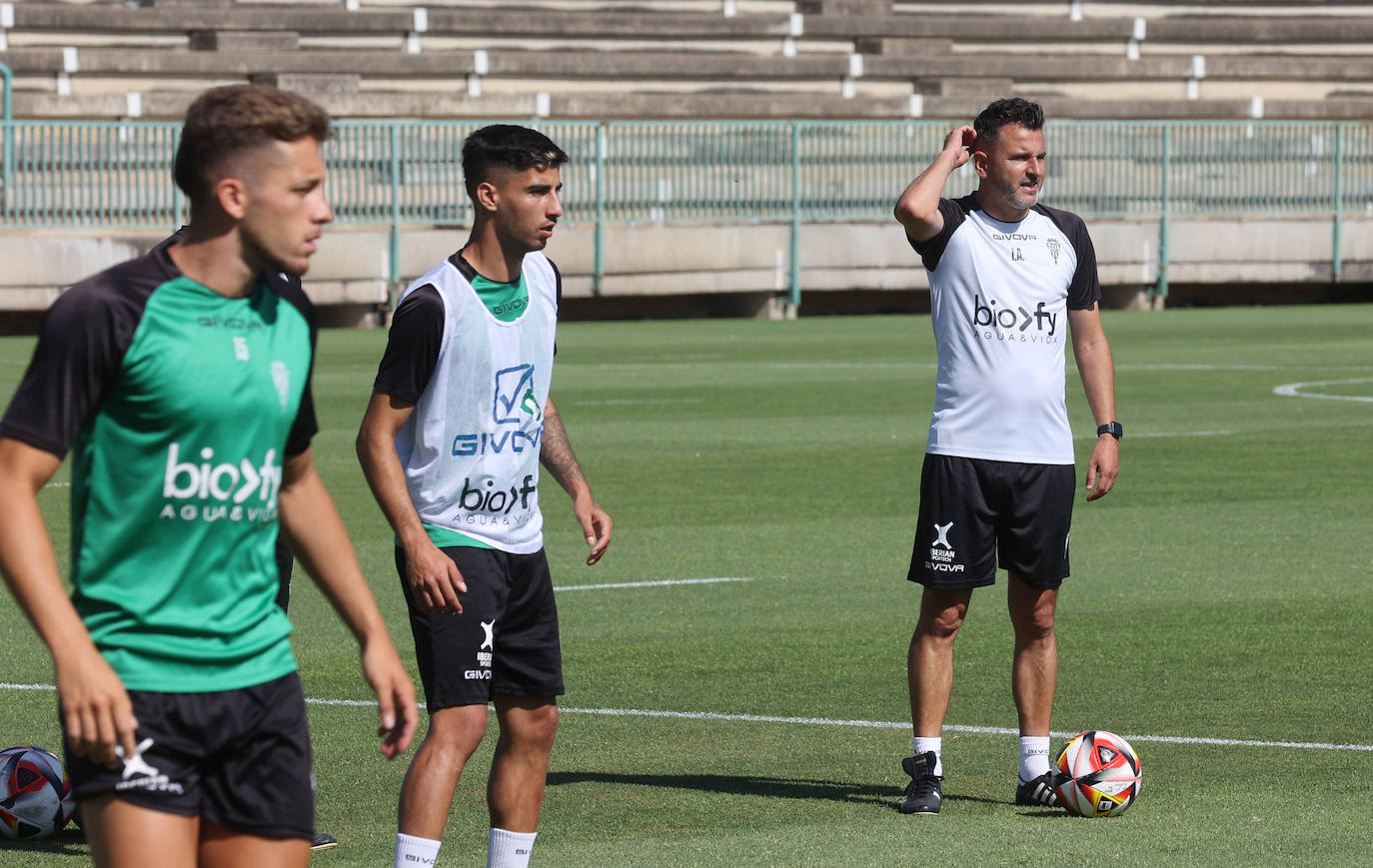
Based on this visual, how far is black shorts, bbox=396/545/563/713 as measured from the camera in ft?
18.8

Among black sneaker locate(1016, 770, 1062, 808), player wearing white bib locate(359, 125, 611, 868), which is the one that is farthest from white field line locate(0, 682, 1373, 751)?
player wearing white bib locate(359, 125, 611, 868)

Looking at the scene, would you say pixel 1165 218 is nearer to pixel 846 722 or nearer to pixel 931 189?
pixel 846 722

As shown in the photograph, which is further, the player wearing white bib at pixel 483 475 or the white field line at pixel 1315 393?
the white field line at pixel 1315 393

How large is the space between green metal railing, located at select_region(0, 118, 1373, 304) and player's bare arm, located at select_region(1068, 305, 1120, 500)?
23.4m

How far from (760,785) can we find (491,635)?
194 cm

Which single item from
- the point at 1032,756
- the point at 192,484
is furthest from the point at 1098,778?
the point at 192,484

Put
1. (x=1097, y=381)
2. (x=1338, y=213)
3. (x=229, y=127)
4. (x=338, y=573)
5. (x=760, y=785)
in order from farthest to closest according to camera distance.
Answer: (x=1338, y=213), (x=1097, y=381), (x=760, y=785), (x=338, y=573), (x=229, y=127)

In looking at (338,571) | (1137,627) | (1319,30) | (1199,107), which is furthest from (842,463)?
(1319,30)

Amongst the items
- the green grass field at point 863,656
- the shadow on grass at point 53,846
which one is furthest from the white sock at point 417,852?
the shadow on grass at point 53,846

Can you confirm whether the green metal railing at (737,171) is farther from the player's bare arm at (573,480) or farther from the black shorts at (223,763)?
the black shorts at (223,763)

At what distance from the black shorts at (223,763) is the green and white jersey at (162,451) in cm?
4

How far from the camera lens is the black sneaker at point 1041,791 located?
A: 7113 millimetres

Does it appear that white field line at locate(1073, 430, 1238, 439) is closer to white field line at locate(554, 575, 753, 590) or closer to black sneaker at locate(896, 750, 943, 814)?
white field line at locate(554, 575, 753, 590)

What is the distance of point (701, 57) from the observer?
3959 centimetres
